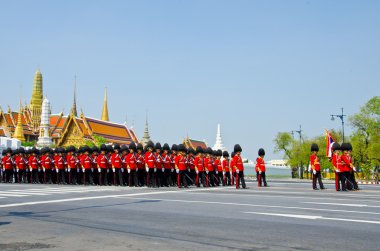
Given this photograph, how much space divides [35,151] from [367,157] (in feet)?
120

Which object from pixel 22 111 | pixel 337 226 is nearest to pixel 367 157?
pixel 337 226

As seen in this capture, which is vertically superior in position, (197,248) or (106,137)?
(106,137)

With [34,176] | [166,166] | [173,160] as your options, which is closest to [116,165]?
[166,166]

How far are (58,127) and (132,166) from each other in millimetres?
79655

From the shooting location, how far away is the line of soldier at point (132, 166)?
2117cm

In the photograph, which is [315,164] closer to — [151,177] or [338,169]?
[338,169]

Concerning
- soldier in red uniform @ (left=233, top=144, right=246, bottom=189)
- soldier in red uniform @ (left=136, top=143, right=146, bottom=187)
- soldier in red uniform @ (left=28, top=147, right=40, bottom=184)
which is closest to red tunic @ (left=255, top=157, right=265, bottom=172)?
soldier in red uniform @ (left=233, top=144, right=246, bottom=189)

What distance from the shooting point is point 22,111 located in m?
104

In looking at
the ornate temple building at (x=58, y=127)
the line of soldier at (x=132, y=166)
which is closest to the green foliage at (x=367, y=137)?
the line of soldier at (x=132, y=166)

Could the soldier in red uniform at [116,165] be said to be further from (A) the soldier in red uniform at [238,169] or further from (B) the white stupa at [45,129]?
(B) the white stupa at [45,129]

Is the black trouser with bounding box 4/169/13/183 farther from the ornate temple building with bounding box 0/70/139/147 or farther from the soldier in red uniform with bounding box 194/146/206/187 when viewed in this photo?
the ornate temple building with bounding box 0/70/139/147

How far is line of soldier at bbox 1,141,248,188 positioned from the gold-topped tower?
256ft

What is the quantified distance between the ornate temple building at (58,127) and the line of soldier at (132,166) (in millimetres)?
53366

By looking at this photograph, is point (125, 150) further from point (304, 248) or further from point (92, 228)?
point (304, 248)
